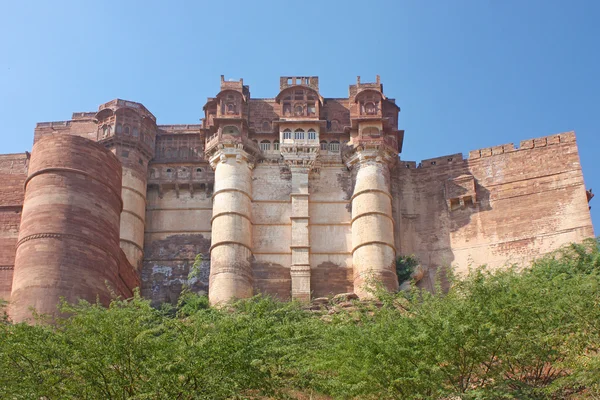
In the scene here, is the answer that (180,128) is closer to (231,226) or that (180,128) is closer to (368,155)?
(231,226)

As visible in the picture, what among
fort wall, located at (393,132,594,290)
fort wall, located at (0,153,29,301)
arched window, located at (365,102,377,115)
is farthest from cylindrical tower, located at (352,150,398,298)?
fort wall, located at (0,153,29,301)

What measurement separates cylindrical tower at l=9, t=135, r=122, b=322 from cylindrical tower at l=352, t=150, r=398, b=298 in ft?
21.5

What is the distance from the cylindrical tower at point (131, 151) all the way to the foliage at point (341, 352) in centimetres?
1132

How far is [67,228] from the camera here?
74.8 feet

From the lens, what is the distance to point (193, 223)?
2994 centimetres

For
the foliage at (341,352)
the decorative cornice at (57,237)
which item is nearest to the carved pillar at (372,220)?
the decorative cornice at (57,237)

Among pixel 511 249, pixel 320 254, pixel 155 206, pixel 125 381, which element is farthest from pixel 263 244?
pixel 125 381

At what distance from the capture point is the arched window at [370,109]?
30.7 meters

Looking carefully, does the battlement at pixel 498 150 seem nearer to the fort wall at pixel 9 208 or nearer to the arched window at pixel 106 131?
the arched window at pixel 106 131

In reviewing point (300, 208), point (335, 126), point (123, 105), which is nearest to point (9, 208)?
point (123, 105)

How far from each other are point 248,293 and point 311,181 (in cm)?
409

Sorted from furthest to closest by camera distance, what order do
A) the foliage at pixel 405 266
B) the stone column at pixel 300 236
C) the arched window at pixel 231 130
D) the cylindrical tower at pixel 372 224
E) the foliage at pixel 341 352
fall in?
the arched window at pixel 231 130 < the foliage at pixel 405 266 < the stone column at pixel 300 236 < the cylindrical tower at pixel 372 224 < the foliage at pixel 341 352

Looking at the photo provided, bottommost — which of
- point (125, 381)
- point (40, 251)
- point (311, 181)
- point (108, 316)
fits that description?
point (125, 381)

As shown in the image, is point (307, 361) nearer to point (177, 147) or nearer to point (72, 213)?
point (72, 213)
